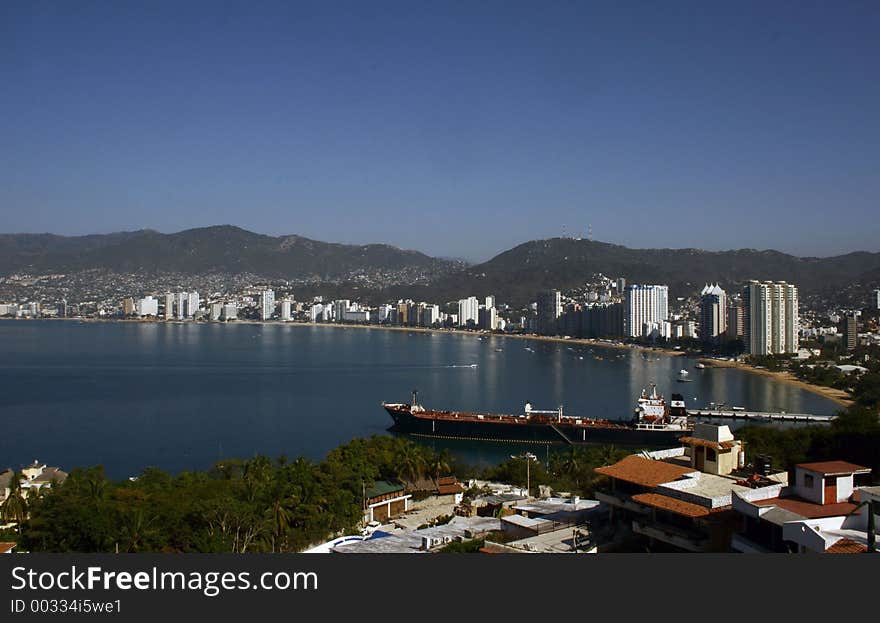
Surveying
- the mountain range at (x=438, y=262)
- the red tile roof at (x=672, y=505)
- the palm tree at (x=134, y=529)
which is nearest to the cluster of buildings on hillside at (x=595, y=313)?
the mountain range at (x=438, y=262)

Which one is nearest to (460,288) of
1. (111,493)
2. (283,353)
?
(283,353)

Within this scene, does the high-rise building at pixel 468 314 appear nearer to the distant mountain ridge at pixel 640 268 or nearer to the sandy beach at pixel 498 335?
the sandy beach at pixel 498 335

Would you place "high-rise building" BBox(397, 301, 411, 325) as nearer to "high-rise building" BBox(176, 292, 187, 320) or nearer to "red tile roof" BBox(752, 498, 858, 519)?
"high-rise building" BBox(176, 292, 187, 320)

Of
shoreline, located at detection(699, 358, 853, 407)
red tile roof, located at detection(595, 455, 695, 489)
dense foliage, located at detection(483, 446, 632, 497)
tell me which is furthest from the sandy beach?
red tile roof, located at detection(595, 455, 695, 489)

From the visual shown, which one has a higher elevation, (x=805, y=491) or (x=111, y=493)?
(x=805, y=491)

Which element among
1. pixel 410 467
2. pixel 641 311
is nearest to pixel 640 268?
pixel 641 311

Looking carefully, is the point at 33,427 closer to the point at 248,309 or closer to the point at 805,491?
the point at 805,491
